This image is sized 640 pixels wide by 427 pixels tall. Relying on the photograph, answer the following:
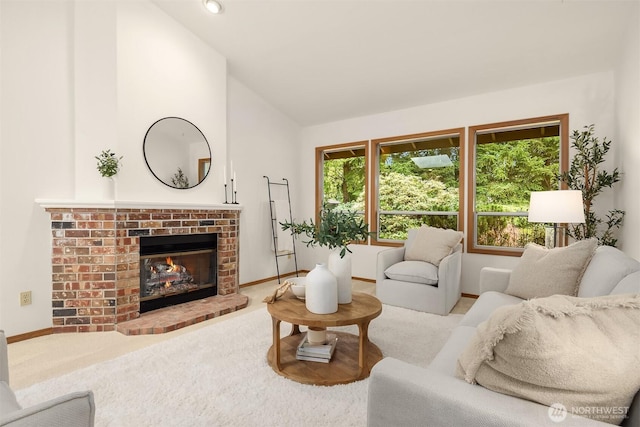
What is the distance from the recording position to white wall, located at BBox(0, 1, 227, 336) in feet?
8.70

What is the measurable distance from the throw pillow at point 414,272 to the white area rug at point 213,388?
69cm

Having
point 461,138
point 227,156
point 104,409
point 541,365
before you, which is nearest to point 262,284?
point 227,156

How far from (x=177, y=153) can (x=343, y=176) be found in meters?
2.65

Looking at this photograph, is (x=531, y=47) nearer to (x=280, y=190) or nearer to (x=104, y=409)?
(x=280, y=190)

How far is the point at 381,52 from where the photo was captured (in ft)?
11.3

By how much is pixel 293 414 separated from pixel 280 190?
12.4 ft

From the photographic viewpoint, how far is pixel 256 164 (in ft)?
15.4

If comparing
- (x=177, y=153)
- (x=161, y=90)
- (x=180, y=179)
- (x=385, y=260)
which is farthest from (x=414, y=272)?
(x=161, y=90)

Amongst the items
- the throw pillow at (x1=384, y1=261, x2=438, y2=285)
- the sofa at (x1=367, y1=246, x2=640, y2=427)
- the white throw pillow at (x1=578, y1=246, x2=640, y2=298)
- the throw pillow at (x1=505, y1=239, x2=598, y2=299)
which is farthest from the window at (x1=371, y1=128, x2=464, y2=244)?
the sofa at (x1=367, y1=246, x2=640, y2=427)

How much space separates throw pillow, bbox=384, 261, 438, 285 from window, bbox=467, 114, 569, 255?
962mm

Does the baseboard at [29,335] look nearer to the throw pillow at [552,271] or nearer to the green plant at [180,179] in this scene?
the green plant at [180,179]

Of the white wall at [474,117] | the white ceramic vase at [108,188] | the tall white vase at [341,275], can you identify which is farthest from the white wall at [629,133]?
the white ceramic vase at [108,188]

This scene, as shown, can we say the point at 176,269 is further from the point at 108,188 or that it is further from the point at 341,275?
the point at 341,275

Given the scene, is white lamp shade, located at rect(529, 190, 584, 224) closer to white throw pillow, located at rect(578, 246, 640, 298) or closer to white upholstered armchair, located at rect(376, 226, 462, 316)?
white throw pillow, located at rect(578, 246, 640, 298)
